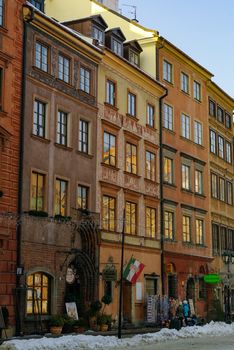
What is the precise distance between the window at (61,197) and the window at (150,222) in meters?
8.51

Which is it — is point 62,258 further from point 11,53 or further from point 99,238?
point 11,53

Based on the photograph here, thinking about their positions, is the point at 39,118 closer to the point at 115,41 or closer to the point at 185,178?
the point at 115,41

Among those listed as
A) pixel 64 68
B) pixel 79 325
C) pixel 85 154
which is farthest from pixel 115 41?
pixel 79 325

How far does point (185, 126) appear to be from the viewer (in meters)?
43.8

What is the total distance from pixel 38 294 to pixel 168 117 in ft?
57.5

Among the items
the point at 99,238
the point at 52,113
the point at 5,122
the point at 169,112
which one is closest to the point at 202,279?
the point at 169,112

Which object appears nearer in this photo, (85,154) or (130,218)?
(85,154)

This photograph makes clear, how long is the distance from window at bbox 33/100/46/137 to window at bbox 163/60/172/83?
14.3 m

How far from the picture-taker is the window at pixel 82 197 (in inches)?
1220

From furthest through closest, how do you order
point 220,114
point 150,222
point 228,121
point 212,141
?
point 228,121 → point 220,114 → point 212,141 → point 150,222

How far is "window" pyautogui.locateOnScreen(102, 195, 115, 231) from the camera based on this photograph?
3301 centimetres

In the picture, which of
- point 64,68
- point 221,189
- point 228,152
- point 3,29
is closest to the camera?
point 3,29

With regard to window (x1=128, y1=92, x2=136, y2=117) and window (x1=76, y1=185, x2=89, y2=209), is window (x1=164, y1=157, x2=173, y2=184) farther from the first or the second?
window (x1=76, y1=185, x2=89, y2=209)

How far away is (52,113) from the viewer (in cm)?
2952
